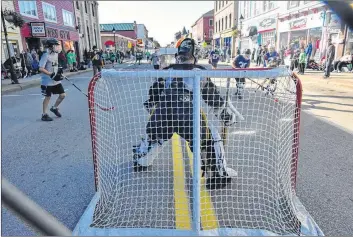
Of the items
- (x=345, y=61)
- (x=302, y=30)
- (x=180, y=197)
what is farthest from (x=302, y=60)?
(x=180, y=197)

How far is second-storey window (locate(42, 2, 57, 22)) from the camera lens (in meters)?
23.6

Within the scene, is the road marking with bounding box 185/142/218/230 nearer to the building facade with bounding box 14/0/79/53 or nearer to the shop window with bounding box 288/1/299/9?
the building facade with bounding box 14/0/79/53

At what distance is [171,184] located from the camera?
132 inches

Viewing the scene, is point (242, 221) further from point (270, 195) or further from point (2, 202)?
point (2, 202)

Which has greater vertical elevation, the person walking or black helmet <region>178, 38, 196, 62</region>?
black helmet <region>178, 38, 196, 62</region>

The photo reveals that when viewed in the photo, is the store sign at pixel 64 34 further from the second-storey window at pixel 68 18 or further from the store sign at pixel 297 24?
the store sign at pixel 297 24

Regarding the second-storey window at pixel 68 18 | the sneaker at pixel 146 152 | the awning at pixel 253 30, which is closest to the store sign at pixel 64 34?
the second-storey window at pixel 68 18

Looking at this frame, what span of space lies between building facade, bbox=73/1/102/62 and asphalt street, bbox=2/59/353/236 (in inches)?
1069

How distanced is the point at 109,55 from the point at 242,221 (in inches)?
1327

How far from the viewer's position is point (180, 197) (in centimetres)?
303

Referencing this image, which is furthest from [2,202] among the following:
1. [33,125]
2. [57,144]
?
[33,125]

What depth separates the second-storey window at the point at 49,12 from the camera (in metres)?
23.6

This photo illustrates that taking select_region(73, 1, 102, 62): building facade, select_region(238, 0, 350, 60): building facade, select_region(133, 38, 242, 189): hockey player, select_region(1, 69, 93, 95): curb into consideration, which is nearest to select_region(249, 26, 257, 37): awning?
select_region(238, 0, 350, 60): building facade

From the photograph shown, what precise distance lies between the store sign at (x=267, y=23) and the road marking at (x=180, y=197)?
25.0 metres
